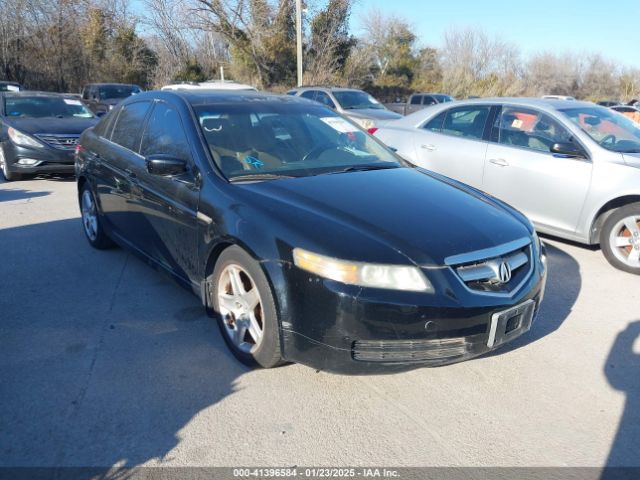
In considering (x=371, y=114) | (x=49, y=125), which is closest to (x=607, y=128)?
(x=371, y=114)

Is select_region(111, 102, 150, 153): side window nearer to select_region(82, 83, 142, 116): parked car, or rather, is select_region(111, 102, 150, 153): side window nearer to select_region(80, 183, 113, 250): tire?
select_region(80, 183, 113, 250): tire

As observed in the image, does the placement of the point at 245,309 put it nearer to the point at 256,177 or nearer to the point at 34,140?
the point at 256,177

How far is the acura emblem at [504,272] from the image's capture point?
291 centimetres

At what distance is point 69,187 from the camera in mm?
9078

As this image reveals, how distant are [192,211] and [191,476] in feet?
5.54

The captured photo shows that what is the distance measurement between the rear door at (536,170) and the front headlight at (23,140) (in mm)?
7222

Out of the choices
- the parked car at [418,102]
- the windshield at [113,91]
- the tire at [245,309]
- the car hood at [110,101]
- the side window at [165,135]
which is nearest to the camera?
the tire at [245,309]

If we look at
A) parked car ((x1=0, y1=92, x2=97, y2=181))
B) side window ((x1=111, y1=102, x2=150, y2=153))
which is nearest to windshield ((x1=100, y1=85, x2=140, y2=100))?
parked car ((x1=0, y1=92, x2=97, y2=181))

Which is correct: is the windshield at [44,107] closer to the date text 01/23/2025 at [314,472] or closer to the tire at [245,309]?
the tire at [245,309]

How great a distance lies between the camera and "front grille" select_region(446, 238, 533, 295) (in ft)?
A: 9.16

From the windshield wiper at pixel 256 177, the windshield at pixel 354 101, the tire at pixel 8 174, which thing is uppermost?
the windshield wiper at pixel 256 177

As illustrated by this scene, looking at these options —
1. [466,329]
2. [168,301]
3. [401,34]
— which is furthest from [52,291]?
[401,34]

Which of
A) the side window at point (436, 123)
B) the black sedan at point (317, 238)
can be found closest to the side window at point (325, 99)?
the side window at point (436, 123)

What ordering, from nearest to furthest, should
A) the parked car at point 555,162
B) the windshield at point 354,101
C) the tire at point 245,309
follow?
the tire at point 245,309, the parked car at point 555,162, the windshield at point 354,101
